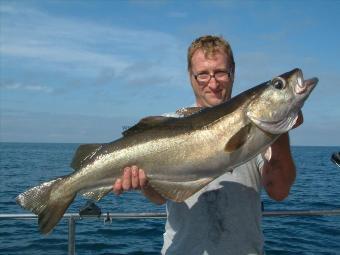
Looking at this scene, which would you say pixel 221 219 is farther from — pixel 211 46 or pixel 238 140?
pixel 211 46

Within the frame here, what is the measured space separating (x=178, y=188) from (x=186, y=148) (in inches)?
15.6

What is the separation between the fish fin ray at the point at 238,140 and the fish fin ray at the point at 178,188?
14.8 inches

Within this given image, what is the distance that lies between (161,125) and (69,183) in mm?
1137

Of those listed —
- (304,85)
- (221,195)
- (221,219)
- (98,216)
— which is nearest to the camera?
(304,85)

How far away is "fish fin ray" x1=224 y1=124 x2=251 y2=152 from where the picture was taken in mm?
4211

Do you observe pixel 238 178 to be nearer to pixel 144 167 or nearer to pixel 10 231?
pixel 144 167

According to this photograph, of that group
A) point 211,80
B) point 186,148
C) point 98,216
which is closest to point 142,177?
point 186,148

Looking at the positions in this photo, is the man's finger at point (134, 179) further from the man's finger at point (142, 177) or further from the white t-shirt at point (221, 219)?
the white t-shirt at point (221, 219)

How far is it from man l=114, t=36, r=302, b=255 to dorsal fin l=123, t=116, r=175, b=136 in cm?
40

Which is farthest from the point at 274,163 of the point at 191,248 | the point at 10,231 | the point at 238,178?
the point at 10,231

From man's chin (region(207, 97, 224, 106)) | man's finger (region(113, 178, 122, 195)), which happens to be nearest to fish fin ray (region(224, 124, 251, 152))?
man's chin (region(207, 97, 224, 106))

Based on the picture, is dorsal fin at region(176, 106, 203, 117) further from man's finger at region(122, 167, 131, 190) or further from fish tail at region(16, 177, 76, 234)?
fish tail at region(16, 177, 76, 234)

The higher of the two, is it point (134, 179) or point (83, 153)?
point (83, 153)

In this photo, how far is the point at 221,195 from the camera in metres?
4.58
